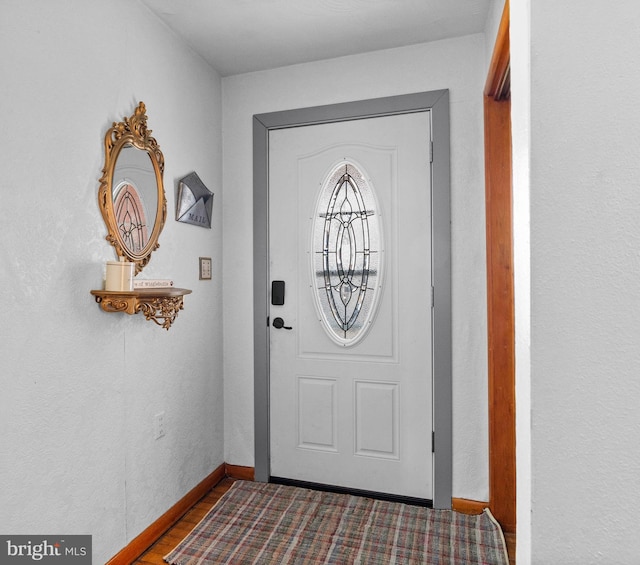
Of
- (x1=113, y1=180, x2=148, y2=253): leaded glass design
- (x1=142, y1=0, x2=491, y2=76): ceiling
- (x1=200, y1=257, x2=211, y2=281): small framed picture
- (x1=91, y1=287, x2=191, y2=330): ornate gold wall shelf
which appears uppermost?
(x1=142, y1=0, x2=491, y2=76): ceiling

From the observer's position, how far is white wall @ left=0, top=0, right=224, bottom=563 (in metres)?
1.33

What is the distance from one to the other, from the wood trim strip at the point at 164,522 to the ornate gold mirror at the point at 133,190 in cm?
120

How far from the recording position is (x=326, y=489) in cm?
244

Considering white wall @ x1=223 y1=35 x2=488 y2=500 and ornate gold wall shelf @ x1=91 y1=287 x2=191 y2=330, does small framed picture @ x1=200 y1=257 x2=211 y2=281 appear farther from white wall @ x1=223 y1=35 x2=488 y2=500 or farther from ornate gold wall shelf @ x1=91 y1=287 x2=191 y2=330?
ornate gold wall shelf @ x1=91 y1=287 x2=191 y2=330

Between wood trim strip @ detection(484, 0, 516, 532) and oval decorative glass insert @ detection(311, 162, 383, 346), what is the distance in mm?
602

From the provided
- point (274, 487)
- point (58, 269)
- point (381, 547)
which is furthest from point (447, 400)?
point (58, 269)

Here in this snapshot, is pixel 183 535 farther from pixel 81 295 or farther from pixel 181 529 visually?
pixel 81 295

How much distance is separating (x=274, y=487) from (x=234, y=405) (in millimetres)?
537

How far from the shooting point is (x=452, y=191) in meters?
2.26

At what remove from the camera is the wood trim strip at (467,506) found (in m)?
2.20

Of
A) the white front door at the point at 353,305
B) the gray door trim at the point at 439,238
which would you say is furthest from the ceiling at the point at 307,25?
the white front door at the point at 353,305

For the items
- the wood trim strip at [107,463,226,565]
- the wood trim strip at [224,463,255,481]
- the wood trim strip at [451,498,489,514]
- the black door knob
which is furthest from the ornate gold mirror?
the wood trim strip at [451,498,489,514]

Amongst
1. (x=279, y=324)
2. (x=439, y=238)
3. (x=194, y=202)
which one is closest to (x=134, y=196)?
(x=194, y=202)
